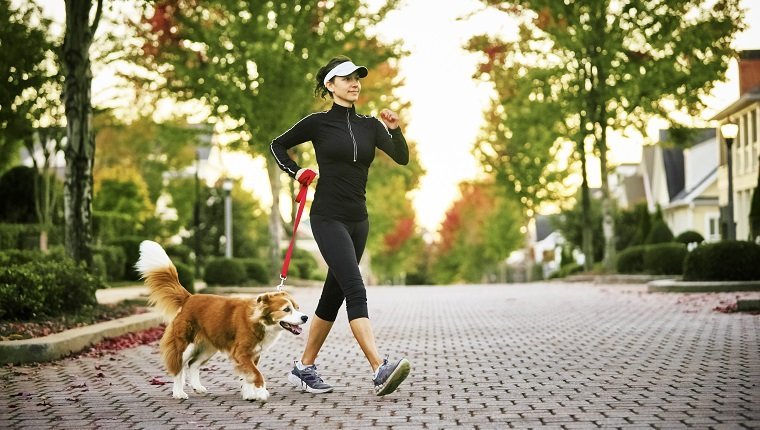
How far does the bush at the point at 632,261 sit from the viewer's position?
3406cm

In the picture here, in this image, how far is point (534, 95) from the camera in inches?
1369

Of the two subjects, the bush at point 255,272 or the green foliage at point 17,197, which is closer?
the bush at point 255,272

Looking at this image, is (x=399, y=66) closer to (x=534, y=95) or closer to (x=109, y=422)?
(x=534, y=95)

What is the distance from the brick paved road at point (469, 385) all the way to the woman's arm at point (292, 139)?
1691 millimetres

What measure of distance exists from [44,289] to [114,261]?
60.2 feet

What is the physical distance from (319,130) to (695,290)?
16.8 metres

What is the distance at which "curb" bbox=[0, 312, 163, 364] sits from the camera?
34.2 feet

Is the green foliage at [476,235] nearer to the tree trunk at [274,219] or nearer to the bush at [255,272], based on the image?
the tree trunk at [274,219]

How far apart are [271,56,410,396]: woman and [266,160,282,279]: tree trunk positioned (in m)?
23.9

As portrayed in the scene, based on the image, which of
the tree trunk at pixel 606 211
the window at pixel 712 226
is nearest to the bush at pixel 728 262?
the tree trunk at pixel 606 211

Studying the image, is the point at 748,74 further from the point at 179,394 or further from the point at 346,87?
the point at 179,394

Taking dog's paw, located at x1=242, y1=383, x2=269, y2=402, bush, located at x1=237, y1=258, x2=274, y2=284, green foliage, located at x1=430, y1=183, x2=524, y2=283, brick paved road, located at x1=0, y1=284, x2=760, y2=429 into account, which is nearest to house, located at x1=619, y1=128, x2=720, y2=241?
green foliage, located at x1=430, y1=183, x2=524, y2=283

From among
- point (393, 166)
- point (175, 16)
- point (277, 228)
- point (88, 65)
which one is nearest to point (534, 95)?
point (393, 166)

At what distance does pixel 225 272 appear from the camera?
1194 inches
